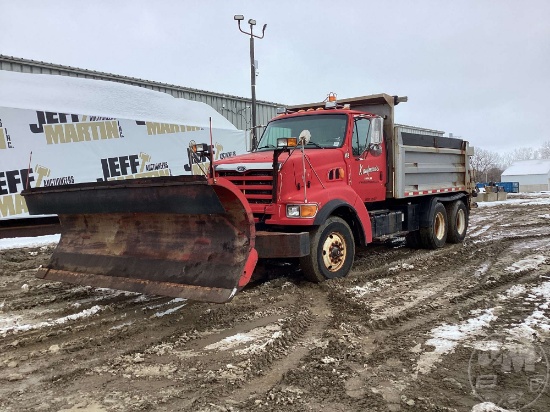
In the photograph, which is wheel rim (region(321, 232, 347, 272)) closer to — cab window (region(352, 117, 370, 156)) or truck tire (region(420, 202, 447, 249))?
cab window (region(352, 117, 370, 156))

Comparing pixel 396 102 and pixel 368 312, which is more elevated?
pixel 396 102

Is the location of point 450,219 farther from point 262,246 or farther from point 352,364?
point 352,364

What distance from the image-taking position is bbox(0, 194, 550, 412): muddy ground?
3.17 meters

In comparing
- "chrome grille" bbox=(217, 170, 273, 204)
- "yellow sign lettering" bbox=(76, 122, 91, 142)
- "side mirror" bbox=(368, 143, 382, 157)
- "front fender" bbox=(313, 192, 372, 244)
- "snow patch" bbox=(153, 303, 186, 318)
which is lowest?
"snow patch" bbox=(153, 303, 186, 318)

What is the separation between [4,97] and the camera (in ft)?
35.9

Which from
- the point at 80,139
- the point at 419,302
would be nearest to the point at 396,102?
the point at 419,302

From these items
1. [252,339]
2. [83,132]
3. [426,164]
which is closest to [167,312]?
[252,339]

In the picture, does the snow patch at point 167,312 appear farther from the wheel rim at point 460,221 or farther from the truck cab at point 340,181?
the wheel rim at point 460,221

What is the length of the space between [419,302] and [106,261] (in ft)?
12.2

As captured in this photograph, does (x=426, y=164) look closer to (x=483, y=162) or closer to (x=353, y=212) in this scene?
(x=353, y=212)

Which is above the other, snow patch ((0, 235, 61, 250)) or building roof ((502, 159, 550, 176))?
building roof ((502, 159, 550, 176))

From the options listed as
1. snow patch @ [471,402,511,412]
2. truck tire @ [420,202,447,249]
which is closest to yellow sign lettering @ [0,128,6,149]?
truck tire @ [420,202,447,249]
